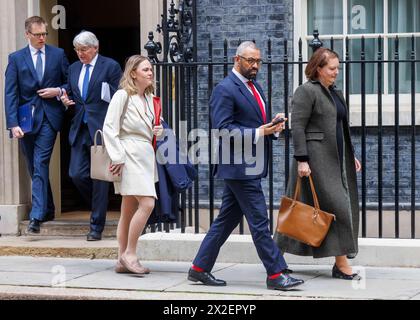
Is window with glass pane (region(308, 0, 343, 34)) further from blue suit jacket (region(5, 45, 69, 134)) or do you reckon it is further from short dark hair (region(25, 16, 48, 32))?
short dark hair (region(25, 16, 48, 32))

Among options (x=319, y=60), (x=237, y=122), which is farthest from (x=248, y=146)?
(x=319, y=60)

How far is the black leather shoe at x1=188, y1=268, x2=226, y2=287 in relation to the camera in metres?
8.90

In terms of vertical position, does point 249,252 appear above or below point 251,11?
below

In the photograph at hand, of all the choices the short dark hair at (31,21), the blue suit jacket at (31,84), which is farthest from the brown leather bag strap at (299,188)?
the short dark hair at (31,21)

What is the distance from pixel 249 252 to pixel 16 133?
2.76 metres

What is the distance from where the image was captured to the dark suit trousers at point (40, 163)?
1110 cm

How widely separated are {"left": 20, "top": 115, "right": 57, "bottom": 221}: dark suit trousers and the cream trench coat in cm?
213

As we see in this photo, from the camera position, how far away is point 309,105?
891 centimetres

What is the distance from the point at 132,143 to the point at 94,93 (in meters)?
2.02

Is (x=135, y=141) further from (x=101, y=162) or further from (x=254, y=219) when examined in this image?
(x=254, y=219)

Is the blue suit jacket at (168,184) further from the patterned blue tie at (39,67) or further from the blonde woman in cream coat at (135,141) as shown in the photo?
the patterned blue tie at (39,67)

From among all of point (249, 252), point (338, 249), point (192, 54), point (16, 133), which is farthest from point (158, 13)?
point (338, 249)

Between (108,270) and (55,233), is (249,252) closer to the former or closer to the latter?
(108,270)
